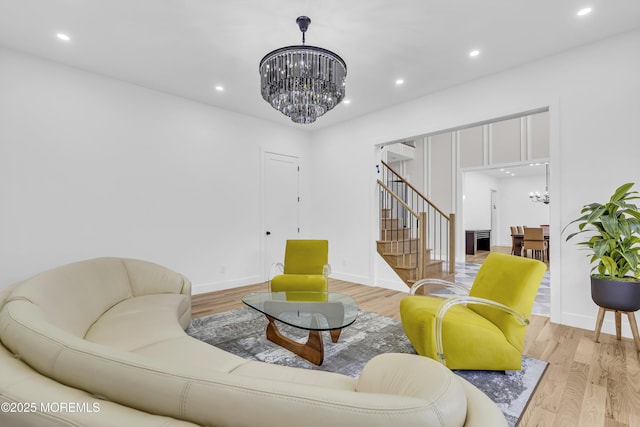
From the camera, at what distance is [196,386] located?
0.73 metres

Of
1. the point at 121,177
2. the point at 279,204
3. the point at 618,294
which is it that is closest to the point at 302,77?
the point at 121,177

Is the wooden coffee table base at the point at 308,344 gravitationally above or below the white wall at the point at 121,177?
below

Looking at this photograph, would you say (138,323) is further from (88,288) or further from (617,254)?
(617,254)

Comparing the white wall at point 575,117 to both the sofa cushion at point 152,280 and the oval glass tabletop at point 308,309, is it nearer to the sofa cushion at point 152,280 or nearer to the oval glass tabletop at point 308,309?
the oval glass tabletop at point 308,309

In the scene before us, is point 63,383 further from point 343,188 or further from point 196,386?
point 343,188

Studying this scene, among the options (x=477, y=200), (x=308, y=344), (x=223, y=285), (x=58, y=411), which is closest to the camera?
(x=58, y=411)

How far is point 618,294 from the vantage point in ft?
8.48

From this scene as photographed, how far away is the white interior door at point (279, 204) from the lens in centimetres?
552

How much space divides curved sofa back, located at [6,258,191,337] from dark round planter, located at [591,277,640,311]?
13.2 ft

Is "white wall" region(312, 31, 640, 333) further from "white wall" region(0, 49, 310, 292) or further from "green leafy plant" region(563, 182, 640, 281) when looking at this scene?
"white wall" region(0, 49, 310, 292)

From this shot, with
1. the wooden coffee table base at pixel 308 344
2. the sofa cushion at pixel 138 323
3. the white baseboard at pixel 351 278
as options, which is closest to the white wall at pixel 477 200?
the white baseboard at pixel 351 278

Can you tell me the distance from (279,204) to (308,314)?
340 cm

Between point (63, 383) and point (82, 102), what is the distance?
4032 mm

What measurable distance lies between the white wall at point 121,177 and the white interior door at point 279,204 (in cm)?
21
